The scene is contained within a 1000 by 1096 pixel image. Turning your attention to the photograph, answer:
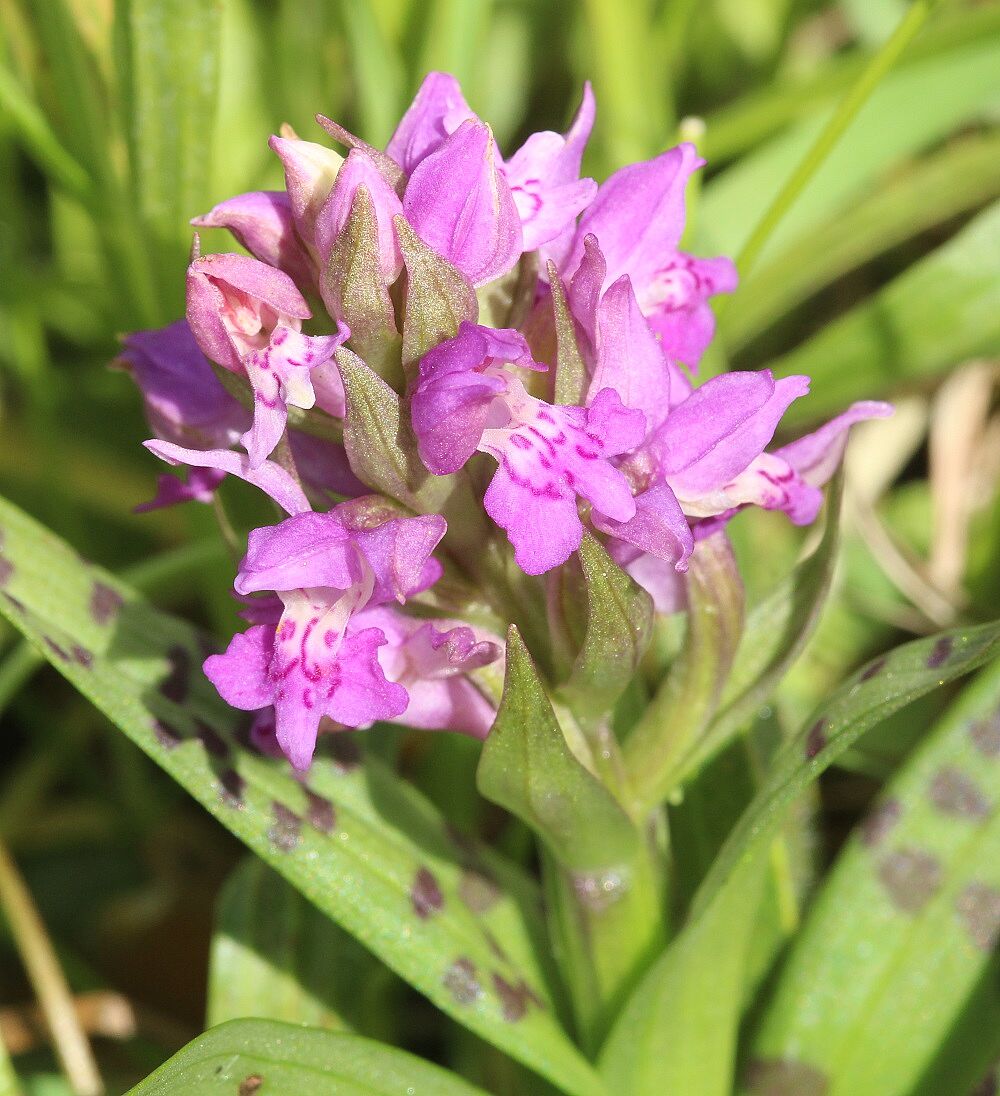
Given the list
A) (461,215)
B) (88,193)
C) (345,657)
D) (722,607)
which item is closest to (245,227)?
(461,215)

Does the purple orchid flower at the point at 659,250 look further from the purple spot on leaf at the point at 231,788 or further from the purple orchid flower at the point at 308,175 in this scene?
the purple spot on leaf at the point at 231,788

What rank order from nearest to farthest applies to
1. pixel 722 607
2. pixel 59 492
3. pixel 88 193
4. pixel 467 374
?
pixel 467 374, pixel 722 607, pixel 88 193, pixel 59 492

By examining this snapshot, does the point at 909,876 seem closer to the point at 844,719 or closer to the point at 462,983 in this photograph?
the point at 844,719

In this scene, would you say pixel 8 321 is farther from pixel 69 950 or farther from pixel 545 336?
pixel 545 336

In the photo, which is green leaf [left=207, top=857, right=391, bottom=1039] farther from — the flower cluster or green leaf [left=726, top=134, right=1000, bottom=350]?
green leaf [left=726, top=134, right=1000, bottom=350]


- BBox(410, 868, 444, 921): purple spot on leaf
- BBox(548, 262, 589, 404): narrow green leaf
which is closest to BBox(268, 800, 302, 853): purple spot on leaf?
BBox(410, 868, 444, 921): purple spot on leaf

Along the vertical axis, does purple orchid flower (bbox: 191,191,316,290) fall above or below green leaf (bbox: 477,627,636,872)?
above
